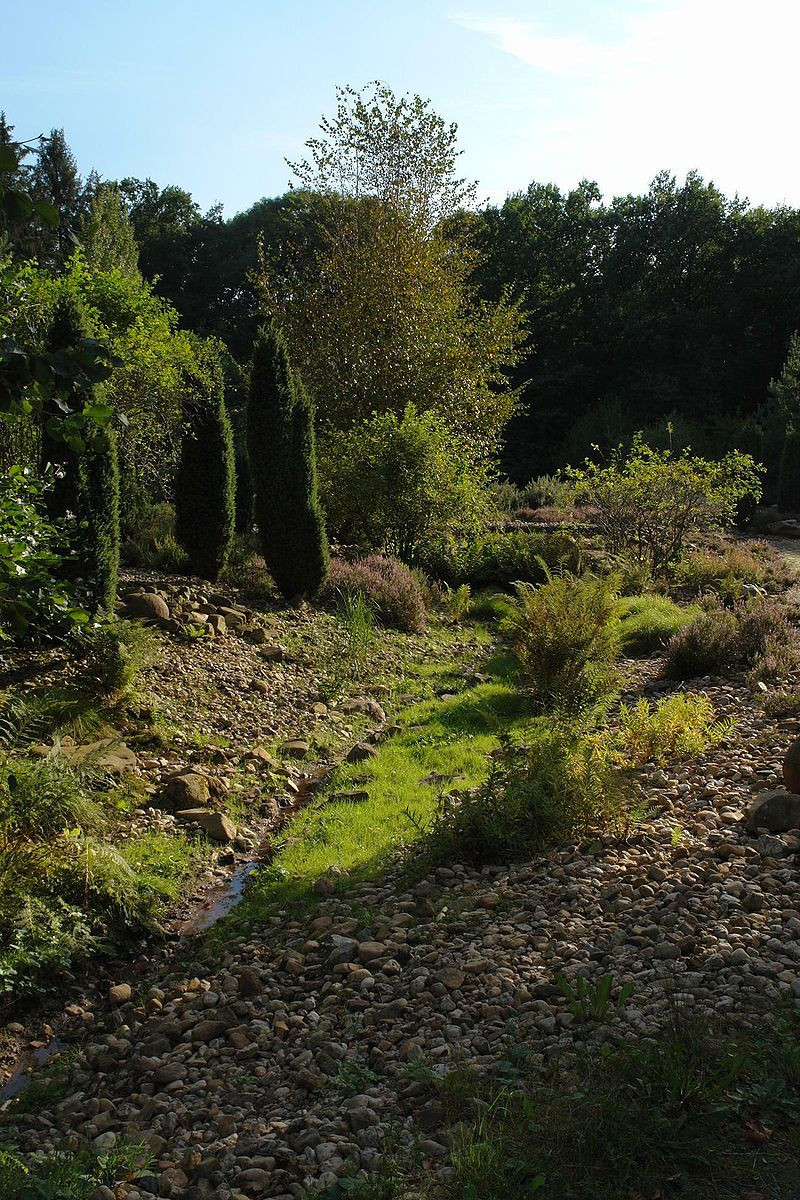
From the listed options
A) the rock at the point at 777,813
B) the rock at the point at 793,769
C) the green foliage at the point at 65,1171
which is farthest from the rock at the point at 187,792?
the rock at the point at 793,769

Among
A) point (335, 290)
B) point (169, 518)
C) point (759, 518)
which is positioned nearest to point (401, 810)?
point (169, 518)

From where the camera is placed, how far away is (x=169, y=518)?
1243 centimetres

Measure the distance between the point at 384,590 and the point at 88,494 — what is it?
12.8 ft

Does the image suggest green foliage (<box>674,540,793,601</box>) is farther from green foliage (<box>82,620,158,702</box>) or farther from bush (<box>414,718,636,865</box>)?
green foliage (<box>82,620,158,702</box>)

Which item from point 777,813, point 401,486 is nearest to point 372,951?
point 777,813

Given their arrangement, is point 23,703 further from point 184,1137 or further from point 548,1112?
point 548,1112

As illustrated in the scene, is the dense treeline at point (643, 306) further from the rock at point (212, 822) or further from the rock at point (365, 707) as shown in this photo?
→ the rock at point (212, 822)

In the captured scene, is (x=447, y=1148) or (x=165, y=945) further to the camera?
(x=165, y=945)

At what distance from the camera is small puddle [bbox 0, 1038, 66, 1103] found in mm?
3369

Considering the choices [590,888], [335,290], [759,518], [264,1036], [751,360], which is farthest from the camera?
[751,360]

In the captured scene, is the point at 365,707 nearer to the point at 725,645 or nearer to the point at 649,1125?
the point at 725,645

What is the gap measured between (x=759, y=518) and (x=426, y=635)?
13.0 m

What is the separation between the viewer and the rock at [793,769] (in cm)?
460

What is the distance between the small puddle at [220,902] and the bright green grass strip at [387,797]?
0.11m
